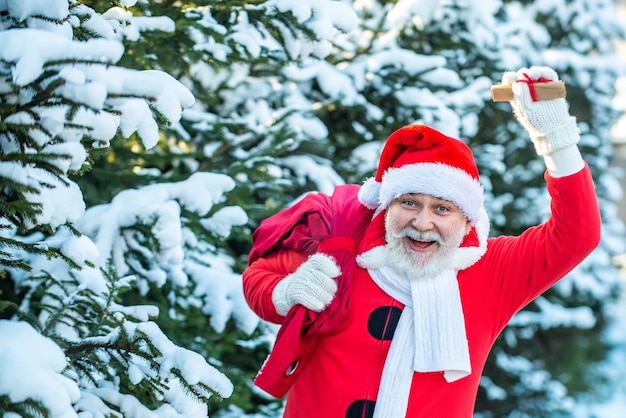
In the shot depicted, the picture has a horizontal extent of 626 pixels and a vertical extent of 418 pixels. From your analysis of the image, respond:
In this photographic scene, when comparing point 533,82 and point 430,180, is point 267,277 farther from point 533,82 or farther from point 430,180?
point 533,82

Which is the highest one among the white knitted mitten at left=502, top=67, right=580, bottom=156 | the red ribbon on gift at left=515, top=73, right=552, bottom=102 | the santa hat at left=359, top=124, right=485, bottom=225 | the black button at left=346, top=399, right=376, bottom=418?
the red ribbon on gift at left=515, top=73, right=552, bottom=102

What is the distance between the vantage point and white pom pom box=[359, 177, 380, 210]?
8.73 ft

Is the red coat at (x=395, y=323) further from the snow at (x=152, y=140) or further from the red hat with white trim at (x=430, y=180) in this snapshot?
the snow at (x=152, y=140)

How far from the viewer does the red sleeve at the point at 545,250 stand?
7.52 ft

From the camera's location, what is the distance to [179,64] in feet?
10.4

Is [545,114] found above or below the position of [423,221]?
above

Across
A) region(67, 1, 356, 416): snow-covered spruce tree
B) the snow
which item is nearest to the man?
the snow

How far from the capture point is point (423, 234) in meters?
2.44

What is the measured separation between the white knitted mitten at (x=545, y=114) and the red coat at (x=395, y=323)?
0.27 meters

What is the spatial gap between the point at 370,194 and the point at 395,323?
1.48ft

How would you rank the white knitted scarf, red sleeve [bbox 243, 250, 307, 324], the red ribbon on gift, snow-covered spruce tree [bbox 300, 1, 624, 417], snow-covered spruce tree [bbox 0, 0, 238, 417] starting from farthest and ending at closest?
snow-covered spruce tree [bbox 300, 1, 624, 417]
red sleeve [bbox 243, 250, 307, 324]
the white knitted scarf
the red ribbon on gift
snow-covered spruce tree [bbox 0, 0, 238, 417]

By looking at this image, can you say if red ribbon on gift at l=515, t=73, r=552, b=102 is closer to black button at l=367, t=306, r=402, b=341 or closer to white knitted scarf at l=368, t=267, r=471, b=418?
white knitted scarf at l=368, t=267, r=471, b=418

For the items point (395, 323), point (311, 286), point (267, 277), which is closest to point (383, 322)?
point (395, 323)

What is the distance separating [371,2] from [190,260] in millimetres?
2767
